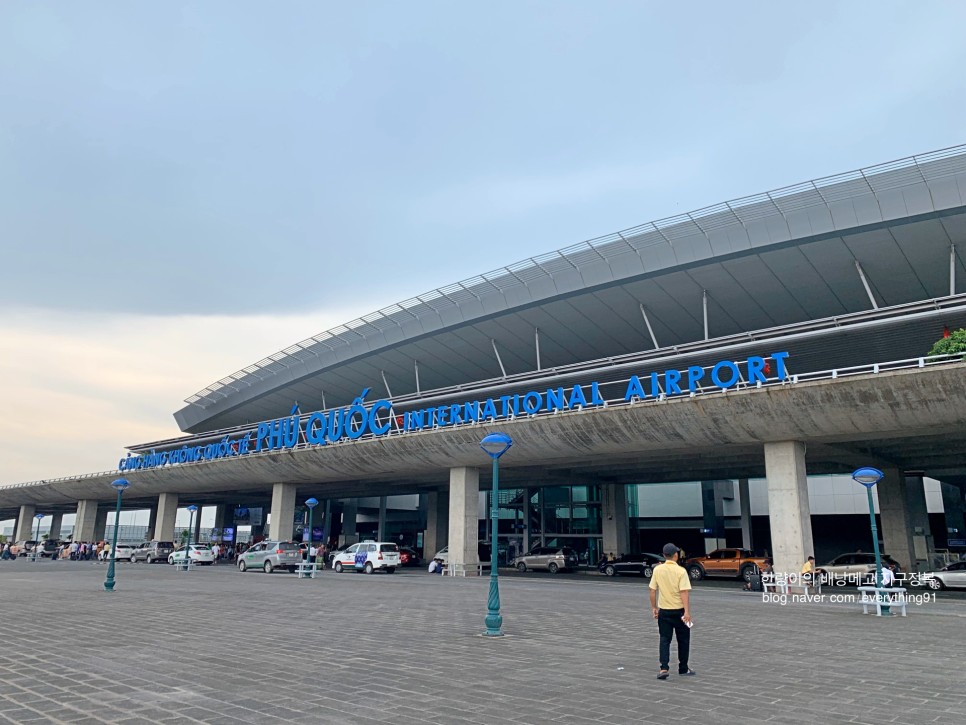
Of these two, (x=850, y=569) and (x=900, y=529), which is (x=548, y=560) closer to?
(x=850, y=569)

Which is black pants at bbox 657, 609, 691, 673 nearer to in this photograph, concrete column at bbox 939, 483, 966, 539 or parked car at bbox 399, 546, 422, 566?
→ parked car at bbox 399, 546, 422, 566

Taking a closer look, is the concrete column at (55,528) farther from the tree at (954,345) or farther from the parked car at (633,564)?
the tree at (954,345)

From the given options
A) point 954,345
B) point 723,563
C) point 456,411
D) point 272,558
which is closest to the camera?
point 954,345

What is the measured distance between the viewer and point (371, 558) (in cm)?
3925

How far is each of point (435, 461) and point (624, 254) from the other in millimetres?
15809

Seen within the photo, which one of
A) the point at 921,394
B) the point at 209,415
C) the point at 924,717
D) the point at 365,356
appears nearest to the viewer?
the point at 924,717

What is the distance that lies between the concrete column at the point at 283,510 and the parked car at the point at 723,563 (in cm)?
2785

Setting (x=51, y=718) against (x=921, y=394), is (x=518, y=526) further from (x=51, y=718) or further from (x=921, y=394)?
(x=51, y=718)

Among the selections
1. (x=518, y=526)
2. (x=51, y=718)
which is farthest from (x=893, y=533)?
(x=51, y=718)

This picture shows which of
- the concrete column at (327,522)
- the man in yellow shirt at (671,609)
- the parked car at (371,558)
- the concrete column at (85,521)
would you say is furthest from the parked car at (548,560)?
the concrete column at (85,521)

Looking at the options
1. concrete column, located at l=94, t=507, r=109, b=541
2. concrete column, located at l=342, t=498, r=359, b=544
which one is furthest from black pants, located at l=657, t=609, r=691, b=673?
concrete column, located at l=94, t=507, r=109, b=541

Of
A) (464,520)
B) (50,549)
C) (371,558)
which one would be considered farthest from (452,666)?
(50,549)

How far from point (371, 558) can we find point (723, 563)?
1985 cm

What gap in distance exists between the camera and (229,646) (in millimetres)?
11148
